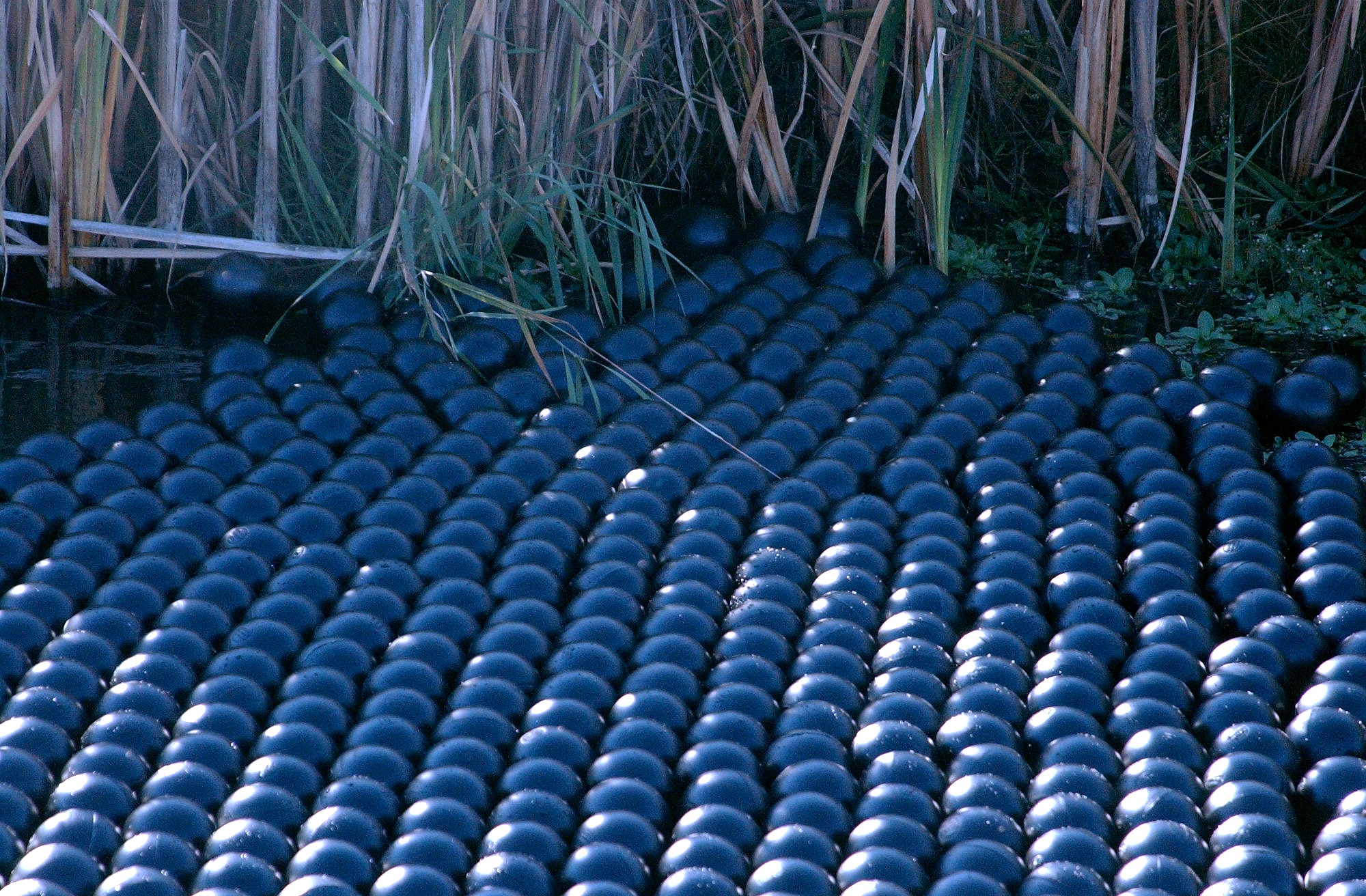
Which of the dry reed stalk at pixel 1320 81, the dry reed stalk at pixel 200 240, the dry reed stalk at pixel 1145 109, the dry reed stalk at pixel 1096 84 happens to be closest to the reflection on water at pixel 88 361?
the dry reed stalk at pixel 200 240

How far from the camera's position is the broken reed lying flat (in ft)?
12.8

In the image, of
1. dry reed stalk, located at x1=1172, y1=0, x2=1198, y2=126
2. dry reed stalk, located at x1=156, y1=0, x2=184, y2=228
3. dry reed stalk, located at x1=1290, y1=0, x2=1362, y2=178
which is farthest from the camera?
dry reed stalk, located at x1=1290, y1=0, x2=1362, y2=178

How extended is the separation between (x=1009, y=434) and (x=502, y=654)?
129 centimetres

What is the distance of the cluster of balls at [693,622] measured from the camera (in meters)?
2.25

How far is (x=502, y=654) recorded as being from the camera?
8.67ft

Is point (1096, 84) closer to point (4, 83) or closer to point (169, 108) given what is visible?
point (169, 108)

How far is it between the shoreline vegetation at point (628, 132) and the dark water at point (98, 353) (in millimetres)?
115

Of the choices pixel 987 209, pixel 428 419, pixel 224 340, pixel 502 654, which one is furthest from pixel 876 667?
pixel 987 209

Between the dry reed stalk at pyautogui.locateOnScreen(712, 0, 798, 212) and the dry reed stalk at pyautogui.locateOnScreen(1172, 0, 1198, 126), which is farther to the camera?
the dry reed stalk at pyautogui.locateOnScreen(1172, 0, 1198, 126)

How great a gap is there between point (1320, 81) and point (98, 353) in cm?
368

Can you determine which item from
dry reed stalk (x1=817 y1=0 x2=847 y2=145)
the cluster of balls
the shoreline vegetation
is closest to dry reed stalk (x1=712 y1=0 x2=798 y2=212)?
the shoreline vegetation

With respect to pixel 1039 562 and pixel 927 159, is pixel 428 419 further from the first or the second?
pixel 927 159

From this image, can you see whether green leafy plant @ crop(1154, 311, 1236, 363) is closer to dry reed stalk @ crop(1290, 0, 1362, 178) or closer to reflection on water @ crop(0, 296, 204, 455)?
dry reed stalk @ crop(1290, 0, 1362, 178)

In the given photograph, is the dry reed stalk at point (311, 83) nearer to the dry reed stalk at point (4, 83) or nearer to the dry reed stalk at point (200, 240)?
the dry reed stalk at point (200, 240)
